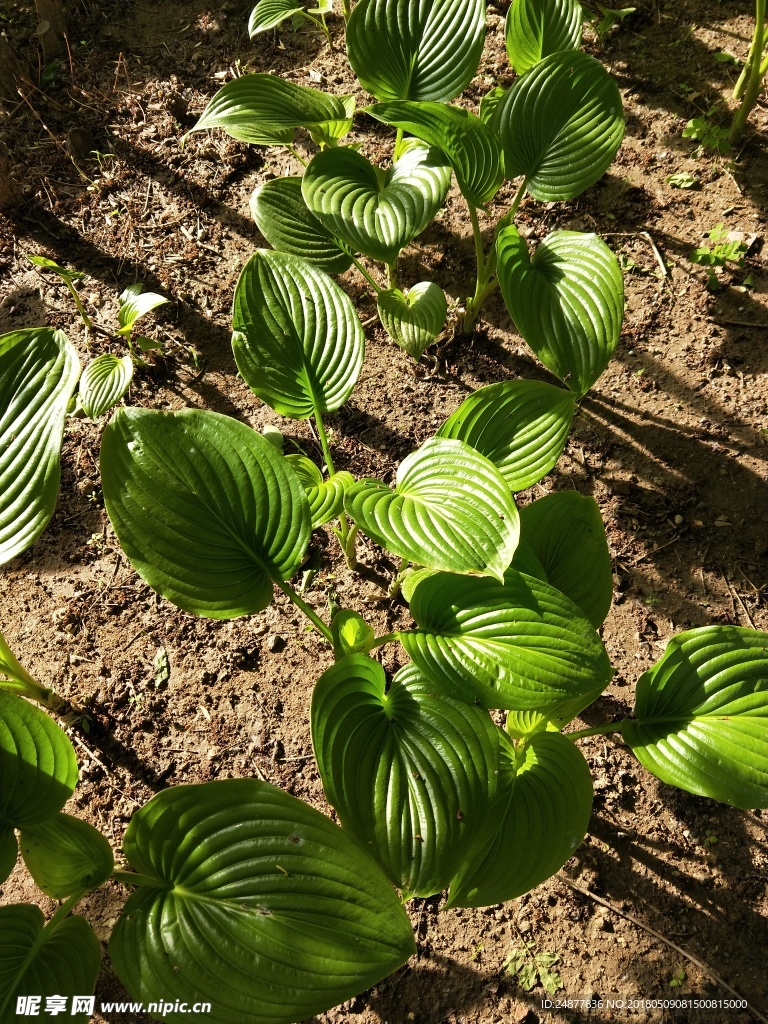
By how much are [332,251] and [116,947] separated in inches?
63.0

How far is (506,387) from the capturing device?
147 cm

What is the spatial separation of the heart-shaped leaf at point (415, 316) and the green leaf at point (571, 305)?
0.23m

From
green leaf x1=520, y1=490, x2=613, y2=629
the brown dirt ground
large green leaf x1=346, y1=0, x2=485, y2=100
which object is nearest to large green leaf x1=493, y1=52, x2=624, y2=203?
large green leaf x1=346, y1=0, x2=485, y2=100

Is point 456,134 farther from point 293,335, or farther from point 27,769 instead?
point 27,769

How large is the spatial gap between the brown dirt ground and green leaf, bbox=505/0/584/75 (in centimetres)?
48

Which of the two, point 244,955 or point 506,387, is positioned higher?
point 506,387

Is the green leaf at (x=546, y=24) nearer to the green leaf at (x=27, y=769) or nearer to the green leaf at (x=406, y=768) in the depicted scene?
the green leaf at (x=406, y=768)

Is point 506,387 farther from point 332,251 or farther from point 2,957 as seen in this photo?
point 2,957

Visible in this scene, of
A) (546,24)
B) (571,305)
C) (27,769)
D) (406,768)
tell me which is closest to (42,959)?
(27,769)

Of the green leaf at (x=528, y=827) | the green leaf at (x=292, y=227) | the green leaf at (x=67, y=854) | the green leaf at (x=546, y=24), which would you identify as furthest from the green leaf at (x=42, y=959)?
the green leaf at (x=546, y=24)

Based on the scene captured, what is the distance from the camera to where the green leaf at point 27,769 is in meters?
1.12

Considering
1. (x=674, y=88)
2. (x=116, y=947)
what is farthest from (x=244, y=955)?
(x=674, y=88)

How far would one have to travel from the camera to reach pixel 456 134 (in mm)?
1670

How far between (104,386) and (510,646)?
1267 mm
